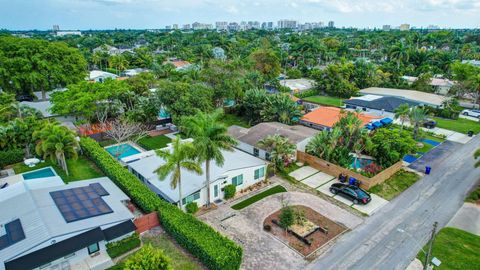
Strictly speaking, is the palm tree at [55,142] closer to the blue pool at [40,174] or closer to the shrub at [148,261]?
the blue pool at [40,174]

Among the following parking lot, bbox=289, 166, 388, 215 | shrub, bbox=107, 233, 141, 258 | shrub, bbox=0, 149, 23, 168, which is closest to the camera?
shrub, bbox=107, 233, 141, 258

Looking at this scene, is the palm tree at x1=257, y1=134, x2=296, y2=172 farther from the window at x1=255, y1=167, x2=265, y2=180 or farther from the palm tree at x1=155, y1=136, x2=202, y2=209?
the palm tree at x1=155, y1=136, x2=202, y2=209

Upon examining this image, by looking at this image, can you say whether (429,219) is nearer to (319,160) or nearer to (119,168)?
(319,160)

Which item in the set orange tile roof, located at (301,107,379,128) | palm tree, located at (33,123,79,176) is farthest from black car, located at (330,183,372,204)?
palm tree, located at (33,123,79,176)

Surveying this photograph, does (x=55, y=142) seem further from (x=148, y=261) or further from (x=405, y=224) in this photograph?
(x=405, y=224)

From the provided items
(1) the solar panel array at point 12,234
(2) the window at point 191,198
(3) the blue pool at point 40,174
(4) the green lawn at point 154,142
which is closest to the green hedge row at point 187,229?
(2) the window at point 191,198

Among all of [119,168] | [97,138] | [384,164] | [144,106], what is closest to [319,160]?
[384,164]

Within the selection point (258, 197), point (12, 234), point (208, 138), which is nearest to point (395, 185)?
point (258, 197)
